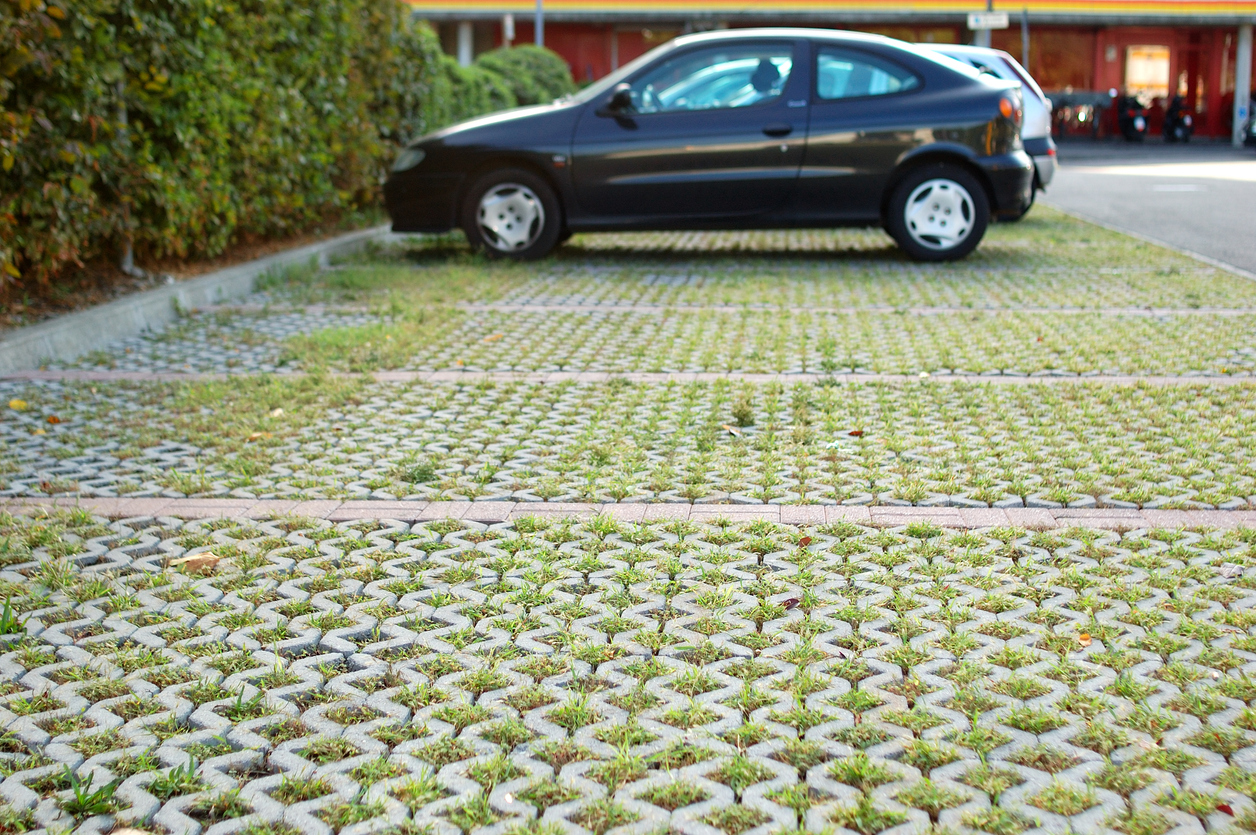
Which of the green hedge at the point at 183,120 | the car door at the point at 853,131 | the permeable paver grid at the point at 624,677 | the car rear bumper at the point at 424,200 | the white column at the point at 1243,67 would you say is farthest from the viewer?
the white column at the point at 1243,67

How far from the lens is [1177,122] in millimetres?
Result: 36844

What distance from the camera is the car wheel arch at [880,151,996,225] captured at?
10281 millimetres

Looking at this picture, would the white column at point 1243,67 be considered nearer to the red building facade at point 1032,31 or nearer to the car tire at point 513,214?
the red building facade at point 1032,31

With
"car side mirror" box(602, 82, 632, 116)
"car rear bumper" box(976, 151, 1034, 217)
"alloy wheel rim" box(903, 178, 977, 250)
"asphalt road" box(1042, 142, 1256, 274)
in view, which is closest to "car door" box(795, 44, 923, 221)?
"alloy wheel rim" box(903, 178, 977, 250)

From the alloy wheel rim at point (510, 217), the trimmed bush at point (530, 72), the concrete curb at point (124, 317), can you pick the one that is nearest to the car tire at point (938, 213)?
the alloy wheel rim at point (510, 217)

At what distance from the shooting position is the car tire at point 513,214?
10648 millimetres

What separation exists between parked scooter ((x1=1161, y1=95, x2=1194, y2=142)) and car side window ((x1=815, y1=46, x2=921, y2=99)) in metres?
30.1

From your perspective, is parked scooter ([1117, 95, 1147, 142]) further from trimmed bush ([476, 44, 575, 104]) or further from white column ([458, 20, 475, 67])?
white column ([458, 20, 475, 67])

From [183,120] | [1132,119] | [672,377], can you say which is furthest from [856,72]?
[1132,119]

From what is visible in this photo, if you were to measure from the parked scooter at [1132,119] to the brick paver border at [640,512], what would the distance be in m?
36.0

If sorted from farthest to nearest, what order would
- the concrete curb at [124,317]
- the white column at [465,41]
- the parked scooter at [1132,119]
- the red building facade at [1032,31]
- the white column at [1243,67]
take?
the white column at [465,41] < the white column at [1243,67] < the red building facade at [1032,31] < the parked scooter at [1132,119] < the concrete curb at [124,317]

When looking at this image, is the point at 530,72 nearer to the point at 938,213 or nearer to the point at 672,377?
the point at 938,213

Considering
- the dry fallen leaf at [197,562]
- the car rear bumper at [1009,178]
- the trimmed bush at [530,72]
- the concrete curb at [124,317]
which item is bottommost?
the dry fallen leaf at [197,562]

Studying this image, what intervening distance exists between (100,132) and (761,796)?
7027mm
